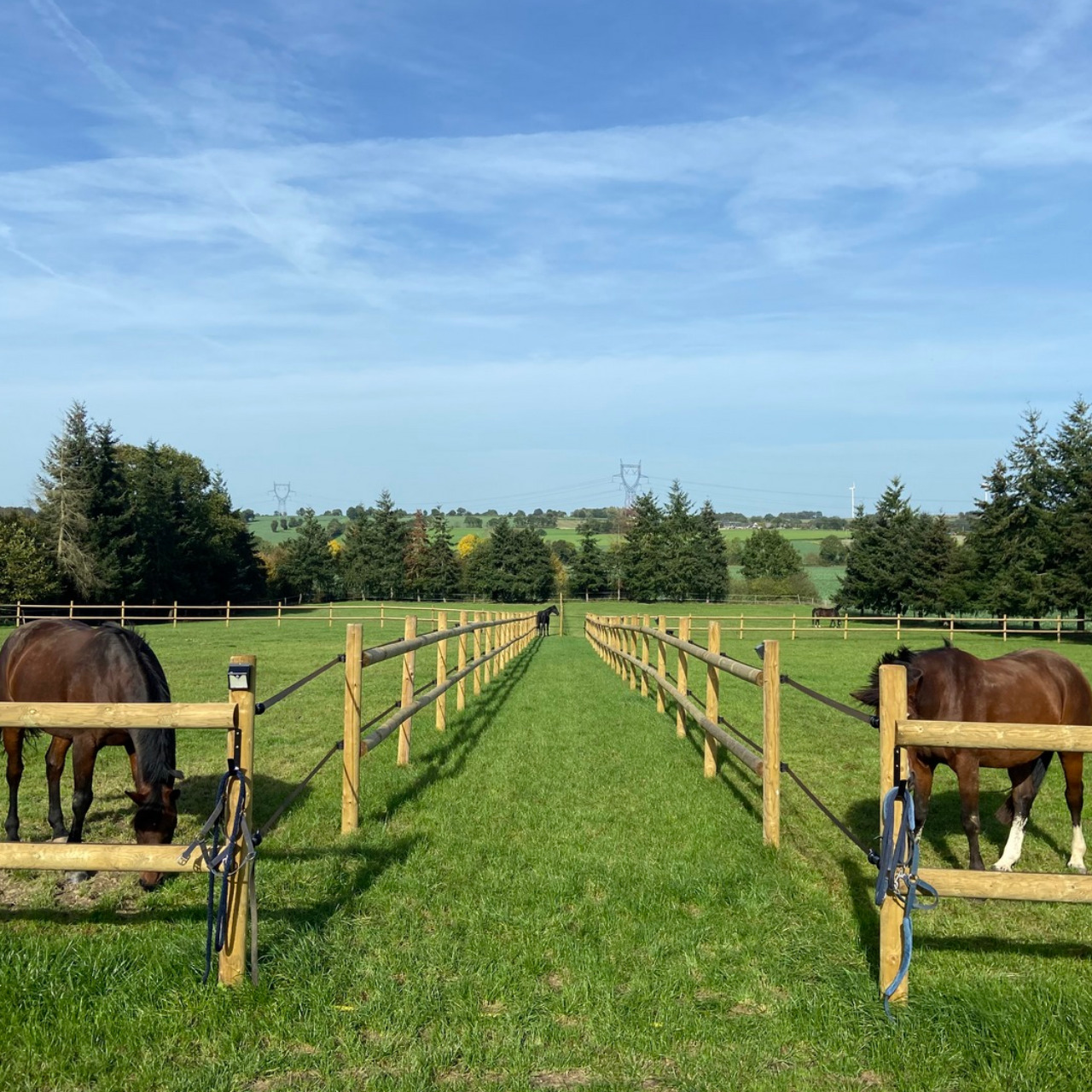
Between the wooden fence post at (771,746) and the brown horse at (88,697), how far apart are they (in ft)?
11.4

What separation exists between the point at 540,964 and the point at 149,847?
1.72m

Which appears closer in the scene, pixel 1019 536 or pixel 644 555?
pixel 1019 536

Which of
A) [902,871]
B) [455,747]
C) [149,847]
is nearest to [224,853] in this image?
[149,847]

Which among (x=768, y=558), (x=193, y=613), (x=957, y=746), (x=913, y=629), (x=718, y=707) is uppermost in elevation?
(x=768, y=558)

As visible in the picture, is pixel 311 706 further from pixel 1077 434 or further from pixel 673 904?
pixel 1077 434

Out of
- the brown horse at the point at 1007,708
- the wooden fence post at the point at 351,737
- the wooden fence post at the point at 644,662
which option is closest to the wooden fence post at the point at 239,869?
the wooden fence post at the point at 351,737

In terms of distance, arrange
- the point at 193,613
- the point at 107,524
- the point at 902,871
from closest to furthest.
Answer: the point at 902,871 < the point at 107,524 < the point at 193,613

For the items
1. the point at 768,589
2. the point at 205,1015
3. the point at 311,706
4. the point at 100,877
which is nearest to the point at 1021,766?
the point at 205,1015

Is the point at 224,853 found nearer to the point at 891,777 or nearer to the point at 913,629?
the point at 891,777

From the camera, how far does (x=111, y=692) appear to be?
5.69m

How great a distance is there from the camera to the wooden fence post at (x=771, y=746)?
5645 millimetres

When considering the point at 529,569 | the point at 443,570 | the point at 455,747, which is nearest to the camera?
the point at 455,747

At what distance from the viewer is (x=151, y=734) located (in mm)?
5055

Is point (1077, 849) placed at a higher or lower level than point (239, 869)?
lower
